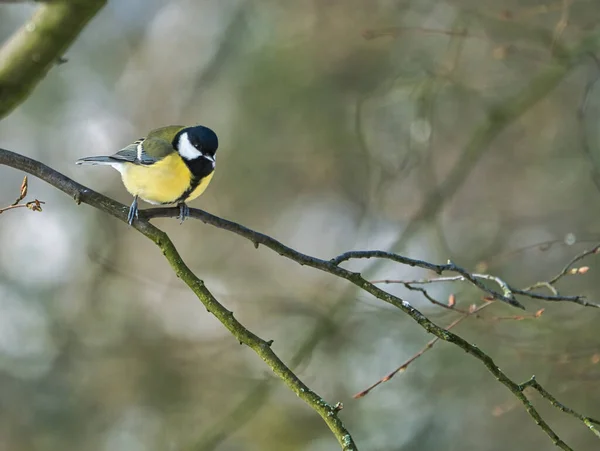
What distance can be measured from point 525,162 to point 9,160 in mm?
3382

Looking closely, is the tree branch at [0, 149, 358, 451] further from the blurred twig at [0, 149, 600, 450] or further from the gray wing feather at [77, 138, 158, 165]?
the gray wing feather at [77, 138, 158, 165]

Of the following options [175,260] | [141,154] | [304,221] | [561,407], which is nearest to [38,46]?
[175,260]

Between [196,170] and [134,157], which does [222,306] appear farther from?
[134,157]

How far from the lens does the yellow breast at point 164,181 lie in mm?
1832

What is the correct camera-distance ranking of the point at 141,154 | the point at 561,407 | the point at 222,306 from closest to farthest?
the point at 561,407
the point at 222,306
the point at 141,154

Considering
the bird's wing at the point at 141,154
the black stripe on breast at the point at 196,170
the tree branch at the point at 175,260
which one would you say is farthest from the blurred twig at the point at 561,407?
the bird's wing at the point at 141,154

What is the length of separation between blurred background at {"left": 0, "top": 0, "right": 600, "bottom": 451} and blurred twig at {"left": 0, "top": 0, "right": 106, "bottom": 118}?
5.76ft

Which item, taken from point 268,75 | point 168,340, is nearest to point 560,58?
point 268,75

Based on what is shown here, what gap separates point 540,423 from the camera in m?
1.21

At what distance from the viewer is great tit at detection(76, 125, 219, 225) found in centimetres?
184

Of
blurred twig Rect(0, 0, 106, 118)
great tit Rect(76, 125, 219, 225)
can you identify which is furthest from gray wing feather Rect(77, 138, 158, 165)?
blurred twig Rect(0, 0, 106, 118)

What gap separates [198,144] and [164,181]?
0.15 meters

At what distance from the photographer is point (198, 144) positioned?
1870 millimetres

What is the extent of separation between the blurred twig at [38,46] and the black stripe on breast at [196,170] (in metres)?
0.55
